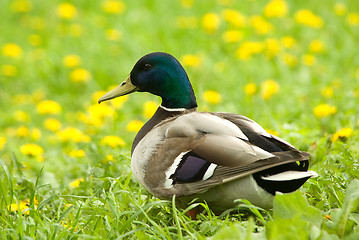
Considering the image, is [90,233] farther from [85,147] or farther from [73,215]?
[85,147]

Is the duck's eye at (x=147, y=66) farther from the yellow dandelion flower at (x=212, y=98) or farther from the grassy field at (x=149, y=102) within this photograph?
the yellow dandelion flower at (x=212, y=98)

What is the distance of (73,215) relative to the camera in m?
2.80

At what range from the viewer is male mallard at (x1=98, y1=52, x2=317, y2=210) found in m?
2.48

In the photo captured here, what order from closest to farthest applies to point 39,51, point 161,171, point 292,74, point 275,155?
1. point 275,155
2. point 161,171
3. point 292,74
4. point 39,51

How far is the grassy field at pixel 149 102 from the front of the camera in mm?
2535

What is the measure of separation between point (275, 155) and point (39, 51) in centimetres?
443

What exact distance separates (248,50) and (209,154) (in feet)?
10.0

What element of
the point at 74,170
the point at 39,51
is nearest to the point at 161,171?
the point at 74,170

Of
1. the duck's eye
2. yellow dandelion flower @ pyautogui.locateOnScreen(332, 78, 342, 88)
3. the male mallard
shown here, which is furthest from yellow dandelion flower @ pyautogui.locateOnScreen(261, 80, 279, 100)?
the male mallard

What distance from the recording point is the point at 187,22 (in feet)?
20.4

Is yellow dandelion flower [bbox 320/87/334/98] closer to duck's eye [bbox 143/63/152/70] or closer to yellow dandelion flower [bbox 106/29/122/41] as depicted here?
duck's eye [bbox 143/63/152/70]

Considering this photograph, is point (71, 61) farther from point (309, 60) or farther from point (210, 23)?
point (309, 60)

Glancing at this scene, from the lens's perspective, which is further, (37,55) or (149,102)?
(37,55)

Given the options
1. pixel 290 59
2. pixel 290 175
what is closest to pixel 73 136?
pixel 290 175
